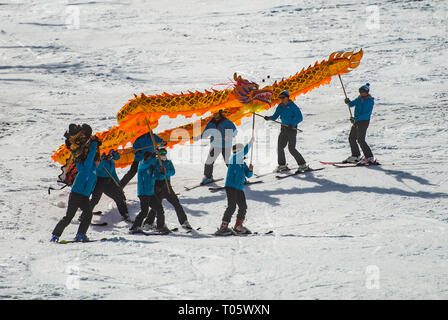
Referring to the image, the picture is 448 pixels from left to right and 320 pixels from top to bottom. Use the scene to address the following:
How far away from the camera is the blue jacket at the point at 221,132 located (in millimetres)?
10312

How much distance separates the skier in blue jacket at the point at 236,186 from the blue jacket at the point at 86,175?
1.90 m

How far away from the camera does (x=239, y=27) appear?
2519 cm

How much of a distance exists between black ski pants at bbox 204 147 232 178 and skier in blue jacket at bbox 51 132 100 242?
123 inches

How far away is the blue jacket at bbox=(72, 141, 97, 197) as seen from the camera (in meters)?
7.66

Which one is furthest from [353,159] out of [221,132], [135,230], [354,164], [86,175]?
[86,175]

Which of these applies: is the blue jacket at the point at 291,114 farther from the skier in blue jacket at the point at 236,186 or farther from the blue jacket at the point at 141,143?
the skier in blue jacket at the point at 236,186

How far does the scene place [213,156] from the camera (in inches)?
417

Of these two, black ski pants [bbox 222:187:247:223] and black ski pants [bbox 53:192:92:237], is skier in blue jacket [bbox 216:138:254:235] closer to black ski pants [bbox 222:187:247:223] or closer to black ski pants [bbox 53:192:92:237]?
black ski pants [bbox 222:187:247:223]

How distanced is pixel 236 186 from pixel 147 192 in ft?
4.40

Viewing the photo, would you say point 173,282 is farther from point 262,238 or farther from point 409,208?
point 409,208

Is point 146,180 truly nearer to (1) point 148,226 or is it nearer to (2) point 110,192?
(1) point 148,226
